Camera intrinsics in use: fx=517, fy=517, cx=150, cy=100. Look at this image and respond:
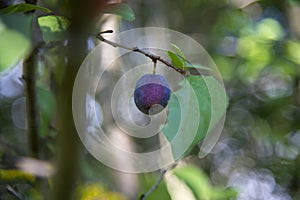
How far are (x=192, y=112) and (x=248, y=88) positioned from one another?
1444 millimetres

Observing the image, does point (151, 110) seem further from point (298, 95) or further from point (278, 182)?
point (278, 182)

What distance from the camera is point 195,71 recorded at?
0.80m

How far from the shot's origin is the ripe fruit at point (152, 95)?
705mm

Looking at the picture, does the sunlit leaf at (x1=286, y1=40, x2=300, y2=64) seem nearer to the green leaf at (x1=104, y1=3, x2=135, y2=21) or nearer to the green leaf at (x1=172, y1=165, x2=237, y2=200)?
the green leaf at (x1=172, y1=165, x2=237, y2=200)

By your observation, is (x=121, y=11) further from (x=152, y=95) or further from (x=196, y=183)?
(x=196, y=183)

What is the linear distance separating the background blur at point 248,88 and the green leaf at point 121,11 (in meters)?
0.78

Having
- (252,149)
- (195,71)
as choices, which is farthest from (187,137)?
(252,149)

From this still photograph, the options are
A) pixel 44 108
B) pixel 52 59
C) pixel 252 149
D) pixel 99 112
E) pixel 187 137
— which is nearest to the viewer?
pixel 187 137

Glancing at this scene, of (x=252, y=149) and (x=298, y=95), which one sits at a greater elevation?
(x=298, y=95)

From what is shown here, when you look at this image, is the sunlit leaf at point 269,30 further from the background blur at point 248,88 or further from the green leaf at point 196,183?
the green leaf at point 196,183

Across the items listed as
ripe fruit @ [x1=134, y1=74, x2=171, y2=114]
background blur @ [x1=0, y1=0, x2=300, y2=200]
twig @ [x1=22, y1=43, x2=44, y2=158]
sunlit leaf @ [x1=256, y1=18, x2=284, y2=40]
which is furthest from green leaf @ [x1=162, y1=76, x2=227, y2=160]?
sunlit leaf @ [x1=256, y1=18, x2=284, y2=40]

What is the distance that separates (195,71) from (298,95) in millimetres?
1132

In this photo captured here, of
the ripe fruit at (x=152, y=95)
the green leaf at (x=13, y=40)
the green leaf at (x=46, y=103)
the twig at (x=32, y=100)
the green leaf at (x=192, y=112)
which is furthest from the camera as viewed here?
the green leaf at (x=46, y=103)

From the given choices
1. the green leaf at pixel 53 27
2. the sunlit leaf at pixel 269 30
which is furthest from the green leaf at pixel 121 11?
the sunlit leaf at pixel 269 30
